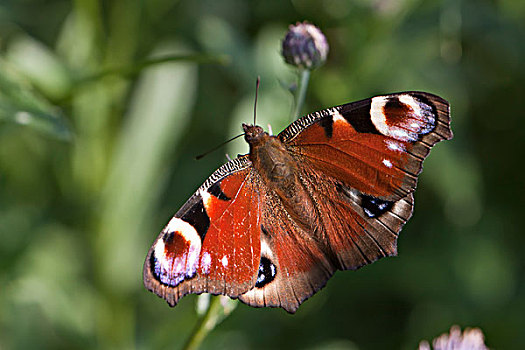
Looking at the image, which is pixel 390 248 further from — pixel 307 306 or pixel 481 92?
pixel 481 92

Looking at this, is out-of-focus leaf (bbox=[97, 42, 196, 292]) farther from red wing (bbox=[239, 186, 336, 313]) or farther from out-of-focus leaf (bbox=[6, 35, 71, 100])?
red wing (bbox=[239, 186, 336, 313])

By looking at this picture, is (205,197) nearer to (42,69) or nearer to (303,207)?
(303,207)

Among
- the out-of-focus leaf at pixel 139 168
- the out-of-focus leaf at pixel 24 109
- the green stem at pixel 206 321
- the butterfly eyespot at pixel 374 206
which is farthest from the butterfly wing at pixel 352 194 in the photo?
the out-of-focus leaf at pixel 139 168

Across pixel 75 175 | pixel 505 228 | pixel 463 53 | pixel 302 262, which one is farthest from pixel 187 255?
pixel 463 53

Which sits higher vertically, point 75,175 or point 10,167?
point 10,167

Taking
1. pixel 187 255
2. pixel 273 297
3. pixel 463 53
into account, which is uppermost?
pixel 463 53

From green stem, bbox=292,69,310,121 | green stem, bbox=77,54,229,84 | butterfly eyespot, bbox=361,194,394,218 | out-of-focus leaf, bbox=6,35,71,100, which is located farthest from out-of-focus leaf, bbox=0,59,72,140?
butterfly eyespot, bbox=361,194,394,218
